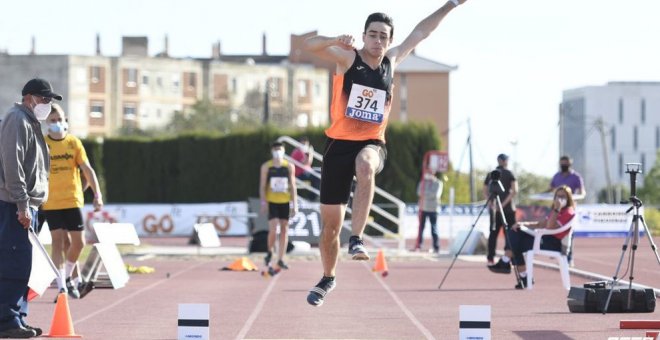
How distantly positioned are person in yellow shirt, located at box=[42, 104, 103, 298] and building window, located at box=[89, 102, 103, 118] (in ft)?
353

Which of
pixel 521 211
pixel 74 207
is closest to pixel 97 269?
pixel 74 207

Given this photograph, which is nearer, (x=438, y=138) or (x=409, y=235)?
(x=409, y=235)

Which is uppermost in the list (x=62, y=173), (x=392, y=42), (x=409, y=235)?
(x=392, y=42)

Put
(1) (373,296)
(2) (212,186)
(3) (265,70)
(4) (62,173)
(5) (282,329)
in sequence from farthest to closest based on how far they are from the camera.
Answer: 1. (3) (265,70)
2. (2) (212,186)
3. (1) (373,296)
4. (4) (62,173)
5. (5) (282,329)

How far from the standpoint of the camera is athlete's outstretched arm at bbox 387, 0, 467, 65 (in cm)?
1246

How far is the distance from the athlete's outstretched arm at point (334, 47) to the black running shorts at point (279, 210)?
1215cm

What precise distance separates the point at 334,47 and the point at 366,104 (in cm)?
51

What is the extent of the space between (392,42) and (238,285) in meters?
10.6

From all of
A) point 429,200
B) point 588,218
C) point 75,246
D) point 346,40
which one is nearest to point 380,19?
point 346,40

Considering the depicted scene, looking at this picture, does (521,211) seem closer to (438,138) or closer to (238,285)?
(438,138)

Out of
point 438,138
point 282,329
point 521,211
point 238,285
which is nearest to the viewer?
point 282,329

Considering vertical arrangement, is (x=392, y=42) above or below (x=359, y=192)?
above

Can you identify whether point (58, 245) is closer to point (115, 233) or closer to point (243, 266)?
point (115, 233)

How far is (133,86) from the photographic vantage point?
12794cm
